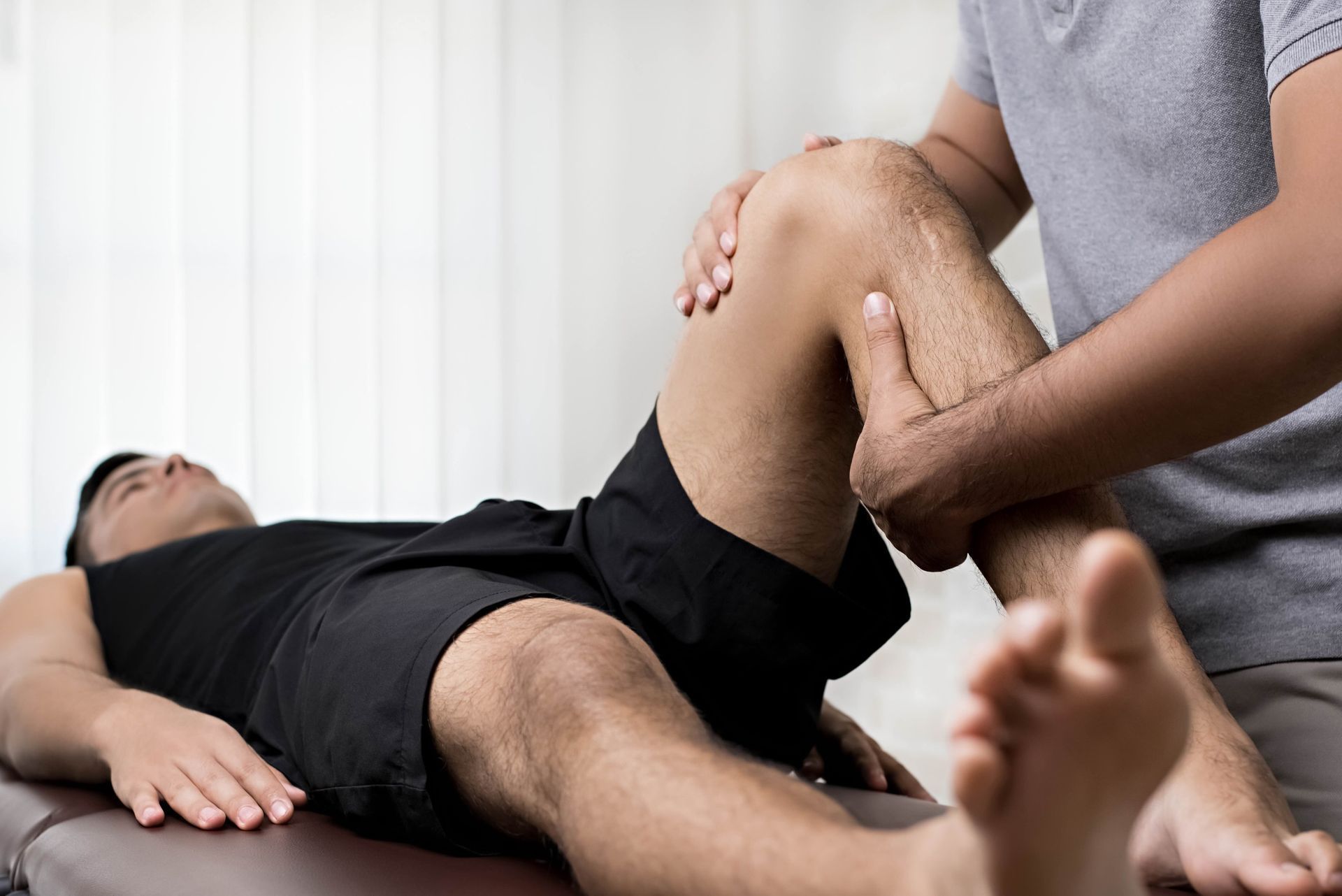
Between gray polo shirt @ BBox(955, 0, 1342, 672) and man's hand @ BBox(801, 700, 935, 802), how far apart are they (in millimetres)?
438

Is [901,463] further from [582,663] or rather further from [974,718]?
[974,718]

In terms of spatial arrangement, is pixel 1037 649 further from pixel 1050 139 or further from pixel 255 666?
pixel 255 666

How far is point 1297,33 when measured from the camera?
2.58 feet

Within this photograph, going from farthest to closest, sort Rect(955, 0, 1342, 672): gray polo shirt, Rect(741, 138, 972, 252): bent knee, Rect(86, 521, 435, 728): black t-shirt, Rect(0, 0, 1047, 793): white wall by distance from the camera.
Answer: Rect(0, 0, 1047, 793): white wall, Rect(86, 521, 435, 728): black t-shirt, Rect(955, 0, 1342, 672): gray polo shirt, Rect(741, 138, 972, 252): bent knee

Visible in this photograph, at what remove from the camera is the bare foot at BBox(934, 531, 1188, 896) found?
41 centimetres

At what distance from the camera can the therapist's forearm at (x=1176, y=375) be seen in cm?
73

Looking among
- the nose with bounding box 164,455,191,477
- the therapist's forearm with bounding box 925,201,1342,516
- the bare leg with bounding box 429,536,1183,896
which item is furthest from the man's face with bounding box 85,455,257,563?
the therapist's forearm with bounding box 925,201,1342,516

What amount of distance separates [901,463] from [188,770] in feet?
2.27

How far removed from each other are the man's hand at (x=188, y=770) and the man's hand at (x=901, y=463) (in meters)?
0.57

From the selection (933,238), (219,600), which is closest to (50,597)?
(219,600)

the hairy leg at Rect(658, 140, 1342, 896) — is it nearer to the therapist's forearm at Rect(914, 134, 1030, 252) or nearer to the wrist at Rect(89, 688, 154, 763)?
the therapist's forearm at Rect(914, 134, 1030, 252)

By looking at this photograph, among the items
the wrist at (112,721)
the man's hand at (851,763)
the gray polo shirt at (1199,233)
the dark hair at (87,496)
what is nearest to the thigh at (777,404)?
the gray polo shirt at (1199,233)

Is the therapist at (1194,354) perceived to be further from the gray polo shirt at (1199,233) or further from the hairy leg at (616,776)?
the hairy leg at (616,776)

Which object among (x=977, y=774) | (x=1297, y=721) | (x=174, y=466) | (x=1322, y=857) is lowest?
(x=174, y=466)
